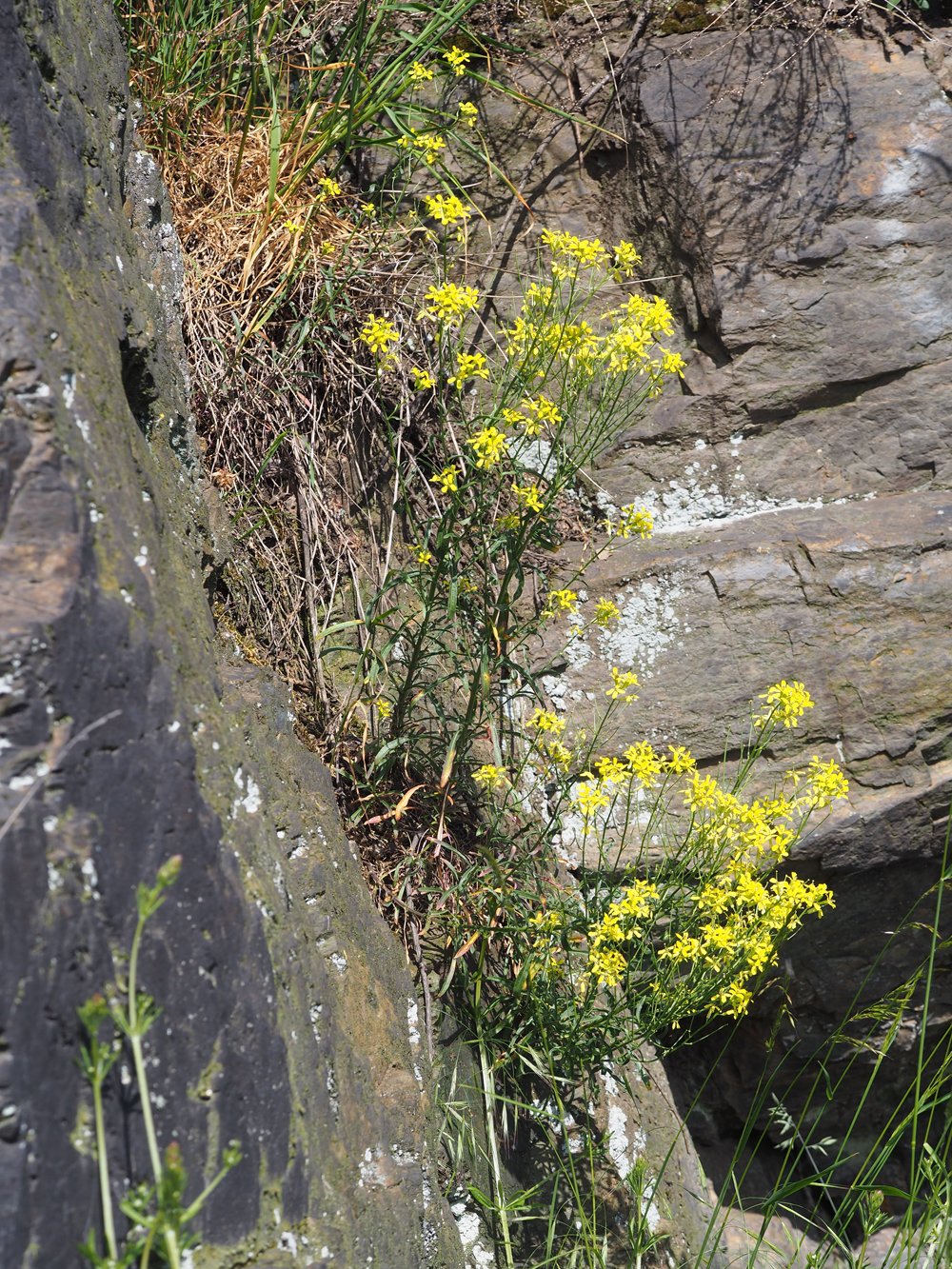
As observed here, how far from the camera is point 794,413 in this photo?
323cm

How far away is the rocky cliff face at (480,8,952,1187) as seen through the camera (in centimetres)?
298

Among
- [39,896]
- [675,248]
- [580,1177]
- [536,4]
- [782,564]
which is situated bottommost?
[580,1177]

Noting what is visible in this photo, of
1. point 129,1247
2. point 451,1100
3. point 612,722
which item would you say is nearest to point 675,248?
point 612,722

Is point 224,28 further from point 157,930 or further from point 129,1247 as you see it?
point 129,1247

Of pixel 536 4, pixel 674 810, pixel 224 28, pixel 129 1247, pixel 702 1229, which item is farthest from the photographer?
pixel 536 4

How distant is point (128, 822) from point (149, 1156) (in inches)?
15.9

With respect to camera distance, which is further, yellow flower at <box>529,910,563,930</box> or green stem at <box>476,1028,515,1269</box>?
Answer: yellow flower at <box>529,910,563,930</box>

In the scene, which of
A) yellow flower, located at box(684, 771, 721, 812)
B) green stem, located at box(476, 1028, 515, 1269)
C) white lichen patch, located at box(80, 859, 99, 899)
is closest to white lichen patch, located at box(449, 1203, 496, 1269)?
green stem, located at box(476, 1028, 515, 1269)

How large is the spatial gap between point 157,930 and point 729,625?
2.03 meters

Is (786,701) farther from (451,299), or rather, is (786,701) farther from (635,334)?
(451,299)

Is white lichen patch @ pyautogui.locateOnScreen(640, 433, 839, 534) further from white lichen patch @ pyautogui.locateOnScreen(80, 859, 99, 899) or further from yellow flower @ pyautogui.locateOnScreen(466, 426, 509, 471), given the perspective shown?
white lichen patch @ pyautogui.locateOnScreen(80, 859, 99, 899)

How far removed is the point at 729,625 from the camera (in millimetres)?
3018

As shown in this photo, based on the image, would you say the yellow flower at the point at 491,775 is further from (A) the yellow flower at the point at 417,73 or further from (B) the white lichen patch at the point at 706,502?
(A) the yellow flower at the point at 417,73

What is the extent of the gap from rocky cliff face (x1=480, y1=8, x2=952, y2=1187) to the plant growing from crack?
1.86 meters
